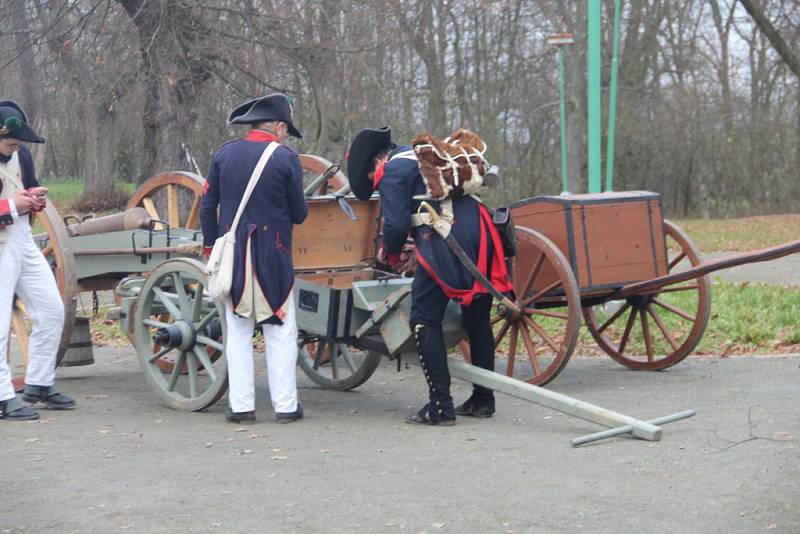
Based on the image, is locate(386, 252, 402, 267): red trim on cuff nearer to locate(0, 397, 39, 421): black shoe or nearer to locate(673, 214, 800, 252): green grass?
locate(0, 397, 39, 421): black shoe

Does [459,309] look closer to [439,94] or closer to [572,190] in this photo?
[572,190]

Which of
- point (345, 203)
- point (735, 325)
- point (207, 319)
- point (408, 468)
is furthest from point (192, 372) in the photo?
point (735, 325)

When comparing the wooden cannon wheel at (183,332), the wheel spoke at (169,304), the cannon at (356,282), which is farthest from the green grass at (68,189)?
the wheel spoke at (169,304)

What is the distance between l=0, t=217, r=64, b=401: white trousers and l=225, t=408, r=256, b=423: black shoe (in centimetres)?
125

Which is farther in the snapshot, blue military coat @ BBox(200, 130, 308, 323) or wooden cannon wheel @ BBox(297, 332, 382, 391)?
wooden cannon wheel @ BBox(297, 332, 382, 391)

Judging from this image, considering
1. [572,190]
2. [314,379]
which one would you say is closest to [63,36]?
[314,379]

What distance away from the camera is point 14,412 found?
23.6ft

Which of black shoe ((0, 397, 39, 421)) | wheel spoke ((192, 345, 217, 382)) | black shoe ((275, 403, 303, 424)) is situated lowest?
black shoe ((275, 403, 303, 424))

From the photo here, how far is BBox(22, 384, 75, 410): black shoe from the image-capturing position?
752 centimetres

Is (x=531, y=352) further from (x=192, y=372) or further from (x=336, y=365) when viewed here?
(x=192, y=372)

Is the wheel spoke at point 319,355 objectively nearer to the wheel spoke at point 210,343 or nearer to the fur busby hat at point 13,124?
the wheel spoke at point 210,343

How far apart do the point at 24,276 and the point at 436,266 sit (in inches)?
99.7

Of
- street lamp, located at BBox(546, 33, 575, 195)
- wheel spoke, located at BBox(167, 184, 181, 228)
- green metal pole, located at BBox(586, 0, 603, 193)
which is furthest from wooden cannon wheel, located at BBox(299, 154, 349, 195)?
street lamp, located at BBox(546, 33, 575, 195)

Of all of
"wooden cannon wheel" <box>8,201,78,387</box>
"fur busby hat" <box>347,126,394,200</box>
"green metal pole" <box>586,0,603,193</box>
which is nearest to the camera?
"fur busby hat" <box>347,126,394,200</box>
